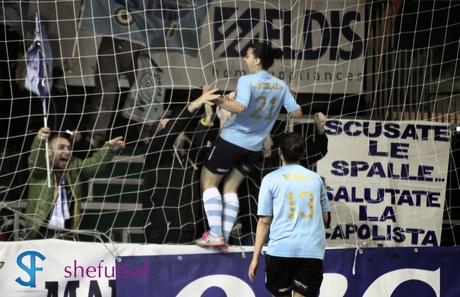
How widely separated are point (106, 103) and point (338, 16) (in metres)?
2.45

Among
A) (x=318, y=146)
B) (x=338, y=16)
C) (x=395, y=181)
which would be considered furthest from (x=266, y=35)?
(x=395, y=181)

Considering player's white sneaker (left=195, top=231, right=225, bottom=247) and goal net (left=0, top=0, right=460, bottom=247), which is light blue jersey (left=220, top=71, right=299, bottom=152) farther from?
player's white sneaker (left=195, top=231, right=225, bottom=247)

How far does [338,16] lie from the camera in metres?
8.22

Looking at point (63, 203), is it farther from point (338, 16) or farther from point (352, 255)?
point (338, 16)

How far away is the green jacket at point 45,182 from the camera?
6.88 m

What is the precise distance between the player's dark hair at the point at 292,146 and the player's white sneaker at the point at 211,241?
128cm

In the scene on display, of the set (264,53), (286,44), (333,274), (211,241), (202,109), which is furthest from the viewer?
(286,44)

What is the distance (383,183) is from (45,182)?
10.2 feet

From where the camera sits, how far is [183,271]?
686 cm

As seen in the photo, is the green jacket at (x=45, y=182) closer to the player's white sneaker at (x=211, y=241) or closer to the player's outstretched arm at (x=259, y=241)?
the player's white sneaker at (x=211, y=241)

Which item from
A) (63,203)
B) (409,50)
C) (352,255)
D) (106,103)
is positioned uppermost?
(409,50)

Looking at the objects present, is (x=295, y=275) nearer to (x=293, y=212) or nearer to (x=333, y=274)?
(x=293, y=212)

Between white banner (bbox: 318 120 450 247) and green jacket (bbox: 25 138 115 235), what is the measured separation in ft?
6.88

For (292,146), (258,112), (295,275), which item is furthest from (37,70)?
(295,275)
